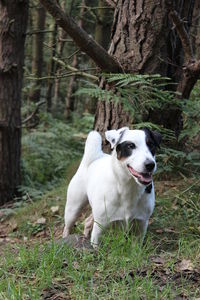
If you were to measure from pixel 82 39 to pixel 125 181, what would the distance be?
1906 millimetres

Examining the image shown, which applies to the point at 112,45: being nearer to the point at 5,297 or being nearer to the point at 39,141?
the point at 5,297

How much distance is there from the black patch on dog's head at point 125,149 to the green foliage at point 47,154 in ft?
15.6

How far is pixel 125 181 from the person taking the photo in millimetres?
4527

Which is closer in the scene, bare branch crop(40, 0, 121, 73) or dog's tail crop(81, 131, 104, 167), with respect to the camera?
bare branch crop(40, 0, 121, 73)

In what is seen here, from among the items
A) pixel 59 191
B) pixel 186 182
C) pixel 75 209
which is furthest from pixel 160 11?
pixel 59 191

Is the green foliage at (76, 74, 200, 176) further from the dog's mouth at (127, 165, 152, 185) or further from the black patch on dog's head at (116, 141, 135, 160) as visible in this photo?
the dog's mouth at (127, 165, 152, 185)

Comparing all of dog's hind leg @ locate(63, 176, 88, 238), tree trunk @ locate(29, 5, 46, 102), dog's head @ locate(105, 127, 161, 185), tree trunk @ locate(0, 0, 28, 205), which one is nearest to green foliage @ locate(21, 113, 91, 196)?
tree trunk @ locate(0, 0, 28, 205)

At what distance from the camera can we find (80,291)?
10.4 ft

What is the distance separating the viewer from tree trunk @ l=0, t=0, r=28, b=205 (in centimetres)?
852

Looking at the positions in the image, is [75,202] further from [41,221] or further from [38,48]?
[38,48]

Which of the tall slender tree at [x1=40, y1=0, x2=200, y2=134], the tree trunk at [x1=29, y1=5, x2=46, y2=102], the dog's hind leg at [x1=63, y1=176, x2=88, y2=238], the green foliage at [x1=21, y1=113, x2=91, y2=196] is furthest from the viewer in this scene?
the tree trunk at [x1=29, y1=5, x2=46, y2=102]

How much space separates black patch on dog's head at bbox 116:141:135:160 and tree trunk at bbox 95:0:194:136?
1.87 meters

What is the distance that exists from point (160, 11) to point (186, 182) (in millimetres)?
2491

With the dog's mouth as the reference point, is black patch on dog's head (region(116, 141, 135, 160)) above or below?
above
